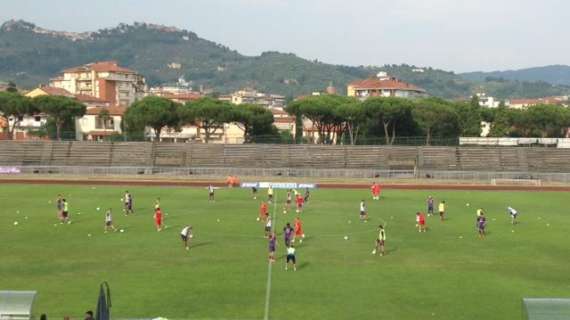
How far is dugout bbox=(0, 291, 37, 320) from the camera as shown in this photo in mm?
14505

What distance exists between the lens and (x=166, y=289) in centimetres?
2186

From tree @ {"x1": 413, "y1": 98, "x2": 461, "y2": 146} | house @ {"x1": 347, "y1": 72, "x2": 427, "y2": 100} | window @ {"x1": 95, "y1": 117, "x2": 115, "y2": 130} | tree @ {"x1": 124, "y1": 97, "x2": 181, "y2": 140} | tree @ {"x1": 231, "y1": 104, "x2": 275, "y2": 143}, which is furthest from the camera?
house @ {"x1": 347, "y1": 72, "x2": 427, "y2": 100}

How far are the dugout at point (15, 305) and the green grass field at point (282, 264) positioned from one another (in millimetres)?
4303

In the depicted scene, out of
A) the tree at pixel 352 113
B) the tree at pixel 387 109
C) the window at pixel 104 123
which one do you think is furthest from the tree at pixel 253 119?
the window at pixel 104 123

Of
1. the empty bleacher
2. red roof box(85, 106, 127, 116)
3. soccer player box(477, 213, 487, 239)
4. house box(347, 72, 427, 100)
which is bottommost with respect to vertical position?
soccer player box(477, 213, 487, 239)

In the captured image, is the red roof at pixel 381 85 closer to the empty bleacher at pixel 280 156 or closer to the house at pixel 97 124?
the house at pixel 97 124

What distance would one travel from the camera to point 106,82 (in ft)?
478

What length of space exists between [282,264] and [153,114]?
60.5 m

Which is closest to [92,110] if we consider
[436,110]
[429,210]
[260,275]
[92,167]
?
[92,167]

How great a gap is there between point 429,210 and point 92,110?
3284 inches

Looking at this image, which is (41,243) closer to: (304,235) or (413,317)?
(304,235)

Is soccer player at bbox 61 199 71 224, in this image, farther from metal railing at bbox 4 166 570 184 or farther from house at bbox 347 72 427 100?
house at bbox 347 72 427 100

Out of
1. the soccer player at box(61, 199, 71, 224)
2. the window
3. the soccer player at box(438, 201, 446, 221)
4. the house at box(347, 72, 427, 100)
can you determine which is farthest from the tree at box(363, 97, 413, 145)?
the house at box(347, 72, 427, 100)

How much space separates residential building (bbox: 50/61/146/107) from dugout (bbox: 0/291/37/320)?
132522 millimetres
